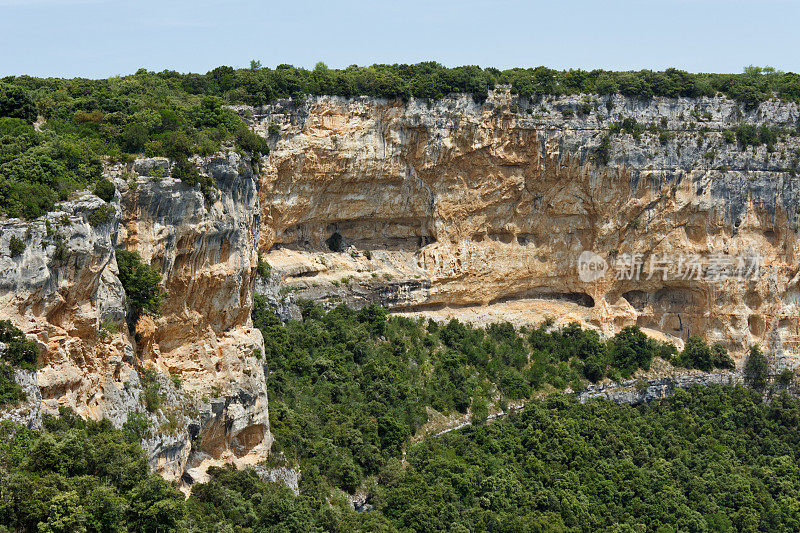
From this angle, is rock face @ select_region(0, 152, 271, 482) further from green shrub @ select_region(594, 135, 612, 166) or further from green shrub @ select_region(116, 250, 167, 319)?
green shrub @ select_region(594, 135, 612, 166)

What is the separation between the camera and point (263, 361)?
41.0 meters

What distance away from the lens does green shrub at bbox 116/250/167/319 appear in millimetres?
31844

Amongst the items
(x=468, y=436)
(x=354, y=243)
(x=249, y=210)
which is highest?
(x=249, y=210)

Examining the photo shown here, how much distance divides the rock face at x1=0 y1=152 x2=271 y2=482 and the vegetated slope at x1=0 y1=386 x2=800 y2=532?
1.57 m

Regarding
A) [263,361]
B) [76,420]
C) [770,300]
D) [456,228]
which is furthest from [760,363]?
[76,420]

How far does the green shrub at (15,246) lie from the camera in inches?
1023

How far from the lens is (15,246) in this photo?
1023 inches

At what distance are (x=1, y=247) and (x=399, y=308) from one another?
107ft

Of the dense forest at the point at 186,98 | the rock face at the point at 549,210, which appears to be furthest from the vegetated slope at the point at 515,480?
the dense forest at the point at 186,98

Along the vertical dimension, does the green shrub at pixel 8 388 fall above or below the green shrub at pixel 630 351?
above

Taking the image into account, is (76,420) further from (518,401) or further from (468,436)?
(518,401)

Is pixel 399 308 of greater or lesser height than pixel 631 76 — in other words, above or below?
below

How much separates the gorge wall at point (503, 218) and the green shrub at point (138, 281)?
4.50 m

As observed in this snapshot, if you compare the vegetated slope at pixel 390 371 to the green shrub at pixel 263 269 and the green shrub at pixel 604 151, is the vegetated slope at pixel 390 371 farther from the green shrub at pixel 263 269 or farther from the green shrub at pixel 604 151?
the green shrub at pixel 604 151
